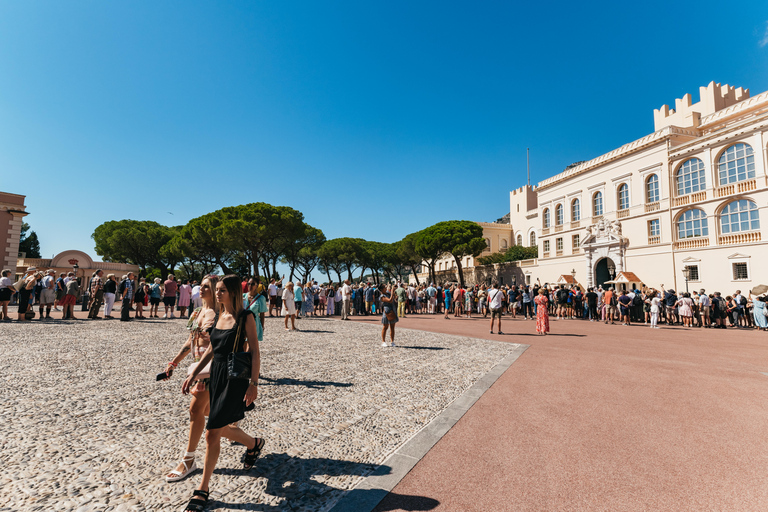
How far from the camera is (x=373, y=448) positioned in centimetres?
356

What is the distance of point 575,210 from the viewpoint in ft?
115

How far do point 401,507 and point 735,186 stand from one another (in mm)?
30086

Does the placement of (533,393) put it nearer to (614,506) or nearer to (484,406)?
(484,406)

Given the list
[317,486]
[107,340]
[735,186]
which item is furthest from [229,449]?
[735,186]

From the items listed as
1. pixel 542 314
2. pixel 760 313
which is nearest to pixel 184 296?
pixel 542 314

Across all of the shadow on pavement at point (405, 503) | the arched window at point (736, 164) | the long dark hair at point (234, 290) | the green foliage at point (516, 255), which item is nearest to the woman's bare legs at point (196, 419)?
the long dark hair at point (234, 290)

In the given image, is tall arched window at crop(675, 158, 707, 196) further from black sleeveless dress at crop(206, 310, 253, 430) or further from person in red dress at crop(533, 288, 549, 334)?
black sleeveless dress at crop(206, 310, 253, 430)

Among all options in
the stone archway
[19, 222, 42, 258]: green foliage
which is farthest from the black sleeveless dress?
[19, 222, 42, 258]: green foliage

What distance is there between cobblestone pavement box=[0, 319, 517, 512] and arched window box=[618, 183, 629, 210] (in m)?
28.5

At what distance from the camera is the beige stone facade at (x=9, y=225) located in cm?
2567

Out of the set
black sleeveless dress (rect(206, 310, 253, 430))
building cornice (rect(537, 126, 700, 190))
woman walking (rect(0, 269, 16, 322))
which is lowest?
black sleeveless dress (rect(206, 310, 253, 430))

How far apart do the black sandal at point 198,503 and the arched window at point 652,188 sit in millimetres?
33838

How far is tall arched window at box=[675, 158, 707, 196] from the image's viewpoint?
2473 centimetres

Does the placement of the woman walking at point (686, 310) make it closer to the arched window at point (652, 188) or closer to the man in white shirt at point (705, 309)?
the man in white shirt at point (705, 309)
